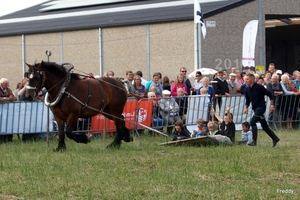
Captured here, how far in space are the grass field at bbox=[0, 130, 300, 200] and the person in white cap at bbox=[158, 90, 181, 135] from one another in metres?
3.84

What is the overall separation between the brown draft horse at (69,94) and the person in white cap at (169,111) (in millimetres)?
3694

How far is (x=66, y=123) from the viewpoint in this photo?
54.9 ft

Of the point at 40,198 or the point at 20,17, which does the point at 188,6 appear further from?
the point at 40,198

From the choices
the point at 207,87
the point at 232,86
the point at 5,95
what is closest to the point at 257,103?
the point at 207,87

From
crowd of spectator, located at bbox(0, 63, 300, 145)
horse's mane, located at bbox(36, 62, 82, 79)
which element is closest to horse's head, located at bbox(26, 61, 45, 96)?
horse's mane, located at bbox(36, 62, 82, 79)

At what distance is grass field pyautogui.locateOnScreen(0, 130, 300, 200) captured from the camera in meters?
10.7

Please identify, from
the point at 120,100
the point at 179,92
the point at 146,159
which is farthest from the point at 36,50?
the point at 146,159

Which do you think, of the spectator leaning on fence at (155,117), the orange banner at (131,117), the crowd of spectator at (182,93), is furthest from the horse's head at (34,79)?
the spectator leaning on fence at (155,117)

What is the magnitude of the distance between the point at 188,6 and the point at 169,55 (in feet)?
10.1

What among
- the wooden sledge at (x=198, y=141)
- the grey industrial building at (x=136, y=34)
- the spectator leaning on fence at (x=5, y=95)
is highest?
the grey industrial building at (x=136, y=34)

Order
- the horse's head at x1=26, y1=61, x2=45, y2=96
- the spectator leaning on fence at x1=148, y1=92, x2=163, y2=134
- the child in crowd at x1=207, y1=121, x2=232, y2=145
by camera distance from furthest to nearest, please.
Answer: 1. the spectator leaning on fence at x1=148, y1=92, x2=163, y2=134
2. the child in crowd at x1=207, y1=121, x2=232, y2=145
3. the horse's head at x1=26, y1=61, x2=45, y2=96

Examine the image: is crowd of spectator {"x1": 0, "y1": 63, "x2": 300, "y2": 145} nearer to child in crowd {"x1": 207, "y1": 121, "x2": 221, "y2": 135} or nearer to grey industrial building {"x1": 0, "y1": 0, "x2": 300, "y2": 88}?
child in crowd {"x1": 207, "y1": 121, "x2": 221, "y2": 135}

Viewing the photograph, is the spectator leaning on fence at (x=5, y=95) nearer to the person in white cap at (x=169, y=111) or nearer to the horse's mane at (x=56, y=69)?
the horse's mane at (x=56, y=69)

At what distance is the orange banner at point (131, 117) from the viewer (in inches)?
802
